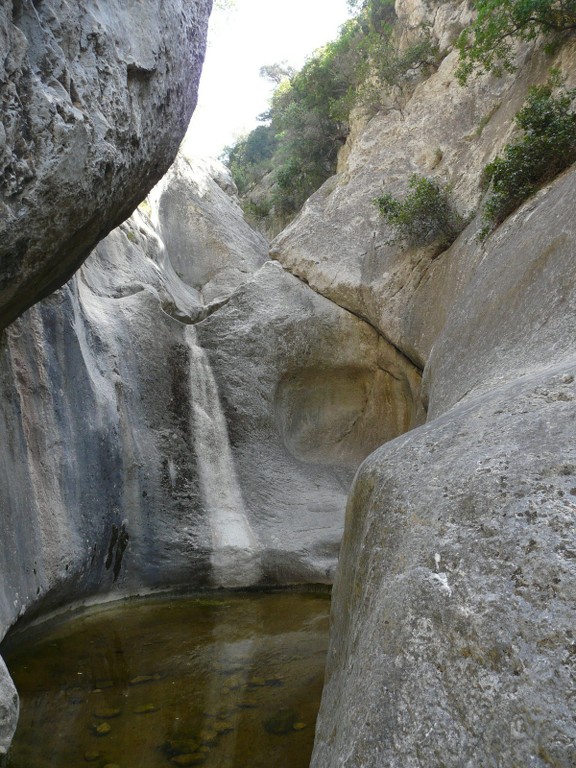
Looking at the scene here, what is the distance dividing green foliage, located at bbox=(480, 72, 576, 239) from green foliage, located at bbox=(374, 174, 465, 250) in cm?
213

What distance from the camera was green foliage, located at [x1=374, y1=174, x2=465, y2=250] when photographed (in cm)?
1258

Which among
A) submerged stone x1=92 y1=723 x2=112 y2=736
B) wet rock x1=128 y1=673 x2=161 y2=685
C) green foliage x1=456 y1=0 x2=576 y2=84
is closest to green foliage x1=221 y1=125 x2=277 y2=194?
green foliage x1=456 y1=0 x2=576 y2=84

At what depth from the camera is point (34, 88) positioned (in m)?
5.27

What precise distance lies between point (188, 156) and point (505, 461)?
66.1ft

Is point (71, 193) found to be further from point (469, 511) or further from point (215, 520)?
point (215, 520)

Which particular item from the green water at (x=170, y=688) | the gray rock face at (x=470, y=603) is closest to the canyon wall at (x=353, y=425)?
the gray rock face at (x=470, y=603)

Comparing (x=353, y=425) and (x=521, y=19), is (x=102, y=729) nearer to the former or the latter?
(x=353, y=425)

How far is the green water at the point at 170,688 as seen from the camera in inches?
208

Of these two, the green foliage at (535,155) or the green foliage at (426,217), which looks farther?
the green foliage at (426,217)

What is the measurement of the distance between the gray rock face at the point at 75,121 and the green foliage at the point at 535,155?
15.8 ft

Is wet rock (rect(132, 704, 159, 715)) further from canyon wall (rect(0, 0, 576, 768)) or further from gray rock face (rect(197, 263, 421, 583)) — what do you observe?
gray rock face (rect(197, 263, 421, 583))

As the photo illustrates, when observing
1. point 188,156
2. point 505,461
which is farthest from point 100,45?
point 188,156

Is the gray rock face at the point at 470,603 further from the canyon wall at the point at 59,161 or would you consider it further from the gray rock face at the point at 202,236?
the gray rock face at the point at 202,236

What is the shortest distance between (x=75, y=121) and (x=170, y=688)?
5181mm
